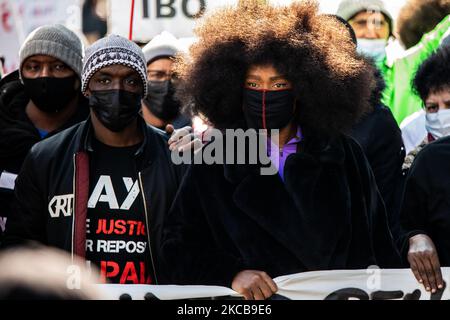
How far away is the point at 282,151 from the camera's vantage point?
4750 millimetres

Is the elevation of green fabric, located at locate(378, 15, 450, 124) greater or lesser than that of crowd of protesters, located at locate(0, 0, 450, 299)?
greater

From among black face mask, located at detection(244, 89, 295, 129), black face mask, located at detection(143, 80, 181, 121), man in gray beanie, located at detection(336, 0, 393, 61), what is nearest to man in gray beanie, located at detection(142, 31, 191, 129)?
black face mask, located at detection(143, 80, 181, 121)

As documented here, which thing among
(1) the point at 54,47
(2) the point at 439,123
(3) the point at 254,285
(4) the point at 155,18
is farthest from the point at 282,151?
(4) the point at 155,18

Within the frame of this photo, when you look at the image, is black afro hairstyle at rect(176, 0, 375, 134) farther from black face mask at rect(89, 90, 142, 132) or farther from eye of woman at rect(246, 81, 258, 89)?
black face mask at rect(89, 90, 142, 132)

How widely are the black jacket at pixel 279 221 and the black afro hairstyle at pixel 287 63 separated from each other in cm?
27

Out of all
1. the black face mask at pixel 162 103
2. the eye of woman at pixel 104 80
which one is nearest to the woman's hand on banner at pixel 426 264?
the eye of woman at pixel 104 80

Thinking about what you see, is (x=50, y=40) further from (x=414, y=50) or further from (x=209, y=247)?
(x=414, y=50)

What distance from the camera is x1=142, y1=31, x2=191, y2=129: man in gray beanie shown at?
251 inches

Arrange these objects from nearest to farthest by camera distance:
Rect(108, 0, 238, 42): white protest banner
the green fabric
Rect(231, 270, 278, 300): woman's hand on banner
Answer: Rect(231, 270, 278, 300): woman's hand on banner, the green fabric, Rect(108, 0, 238, 42): white protest banner

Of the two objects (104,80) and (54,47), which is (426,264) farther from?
(54,47)

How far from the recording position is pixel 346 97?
4.82 metres

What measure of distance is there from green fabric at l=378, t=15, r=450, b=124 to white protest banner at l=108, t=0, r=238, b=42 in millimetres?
1651

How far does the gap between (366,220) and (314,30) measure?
1002mm
